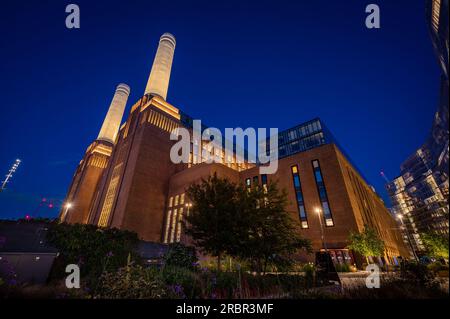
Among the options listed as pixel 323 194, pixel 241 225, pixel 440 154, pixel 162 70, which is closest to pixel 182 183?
pixel 323 194

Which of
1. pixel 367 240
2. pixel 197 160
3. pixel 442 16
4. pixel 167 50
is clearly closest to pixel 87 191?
pixel 197 160

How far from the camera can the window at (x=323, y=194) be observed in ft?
118

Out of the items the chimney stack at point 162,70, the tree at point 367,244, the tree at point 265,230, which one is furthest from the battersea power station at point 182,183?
the tree at point 265,230

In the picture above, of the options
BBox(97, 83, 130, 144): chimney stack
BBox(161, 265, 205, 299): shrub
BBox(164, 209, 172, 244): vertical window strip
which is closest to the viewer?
BBox(161, 265, 205, 299): shrub

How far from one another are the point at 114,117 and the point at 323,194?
294 feet

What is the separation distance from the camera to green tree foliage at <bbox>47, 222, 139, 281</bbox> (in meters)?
12.0

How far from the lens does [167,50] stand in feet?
266

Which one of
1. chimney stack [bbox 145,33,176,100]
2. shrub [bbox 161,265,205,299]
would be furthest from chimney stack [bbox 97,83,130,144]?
shrub [bbox 161,265,205,299]

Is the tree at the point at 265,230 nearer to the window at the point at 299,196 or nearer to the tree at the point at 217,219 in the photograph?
the tree at the point at 217,219

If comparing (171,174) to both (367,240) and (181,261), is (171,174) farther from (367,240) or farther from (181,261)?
(367,240)

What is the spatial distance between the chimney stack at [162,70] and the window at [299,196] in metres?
50.1

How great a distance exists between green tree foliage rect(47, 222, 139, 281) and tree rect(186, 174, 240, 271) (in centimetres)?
490

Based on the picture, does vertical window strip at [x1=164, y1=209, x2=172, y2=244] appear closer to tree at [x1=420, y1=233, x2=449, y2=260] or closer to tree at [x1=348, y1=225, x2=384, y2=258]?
tree at [x1=348, y1=225, x2=384, y2=258]
